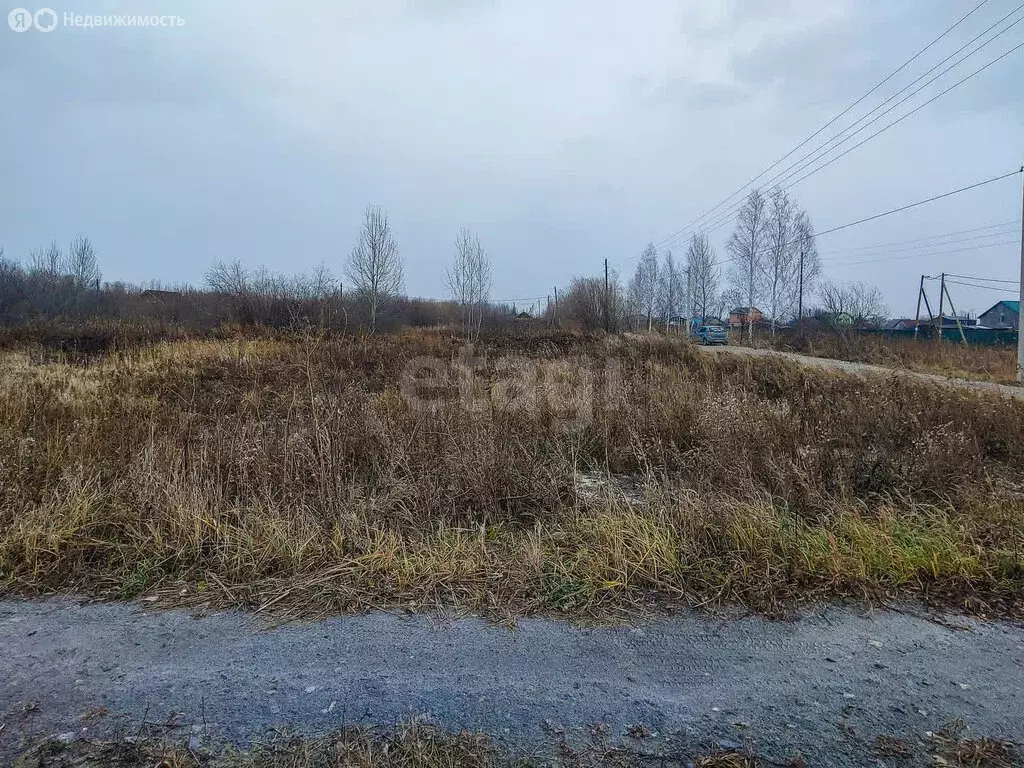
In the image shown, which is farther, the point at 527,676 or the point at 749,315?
the point at 749,315

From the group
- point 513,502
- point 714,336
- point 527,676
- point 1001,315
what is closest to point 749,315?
point 714,336

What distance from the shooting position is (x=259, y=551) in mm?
3156

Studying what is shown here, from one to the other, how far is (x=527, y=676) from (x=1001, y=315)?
255 feet

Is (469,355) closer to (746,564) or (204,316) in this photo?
(746,564)

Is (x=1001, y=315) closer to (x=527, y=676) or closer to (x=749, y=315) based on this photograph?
(x=749, y=315)

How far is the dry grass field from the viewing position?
9.53ft

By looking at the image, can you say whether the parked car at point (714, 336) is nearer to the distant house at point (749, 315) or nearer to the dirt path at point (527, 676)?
the distant house at point (749, 315)

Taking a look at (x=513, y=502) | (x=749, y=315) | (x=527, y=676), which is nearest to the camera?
(x=527, y=676)

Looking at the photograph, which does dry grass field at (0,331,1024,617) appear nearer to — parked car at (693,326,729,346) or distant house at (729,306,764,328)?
parked car at (693,326,729,346)

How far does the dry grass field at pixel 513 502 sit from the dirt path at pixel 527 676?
0.82ft

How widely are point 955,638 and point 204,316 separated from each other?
24773mm

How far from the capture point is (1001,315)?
56.7 metres

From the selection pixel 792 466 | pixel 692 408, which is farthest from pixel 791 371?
pixel 792 466

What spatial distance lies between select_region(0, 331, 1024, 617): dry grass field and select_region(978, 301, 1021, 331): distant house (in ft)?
223
